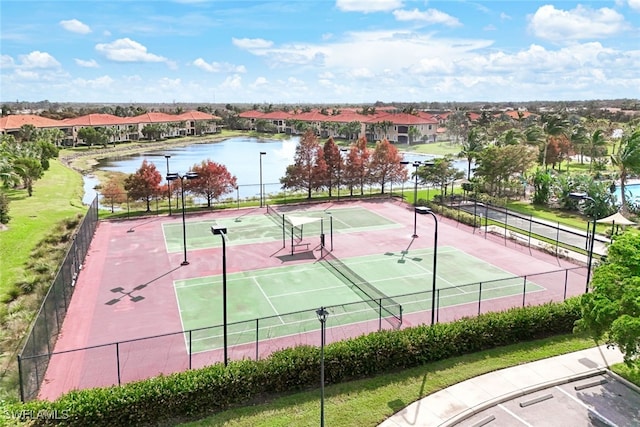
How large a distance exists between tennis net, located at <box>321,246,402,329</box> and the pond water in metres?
22.4

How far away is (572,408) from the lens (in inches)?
569

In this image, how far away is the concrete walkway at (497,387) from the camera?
1381 centimetres

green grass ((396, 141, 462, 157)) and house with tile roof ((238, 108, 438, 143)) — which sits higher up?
house with tile roof ((238, 108, 438, 143))

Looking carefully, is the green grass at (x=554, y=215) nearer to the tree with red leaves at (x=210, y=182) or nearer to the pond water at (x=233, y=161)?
the pond water at (x=233, y=161)

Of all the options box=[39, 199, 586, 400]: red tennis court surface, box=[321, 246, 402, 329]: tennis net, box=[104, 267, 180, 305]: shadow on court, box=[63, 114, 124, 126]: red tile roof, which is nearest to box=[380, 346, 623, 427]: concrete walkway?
box=[321, 246, 402, 329]: tennis net

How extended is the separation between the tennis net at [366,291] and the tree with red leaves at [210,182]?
16.0m

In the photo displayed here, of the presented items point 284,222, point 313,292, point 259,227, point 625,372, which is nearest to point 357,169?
point 284,222

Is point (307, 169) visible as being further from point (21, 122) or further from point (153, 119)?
point (153, 119)

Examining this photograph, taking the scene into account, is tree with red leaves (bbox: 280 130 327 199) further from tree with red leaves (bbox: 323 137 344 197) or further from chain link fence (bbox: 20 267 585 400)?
chain link fence (bbox: 20 267 585 400)

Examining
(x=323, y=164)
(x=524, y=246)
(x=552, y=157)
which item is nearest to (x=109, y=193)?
(x=323, y=164)

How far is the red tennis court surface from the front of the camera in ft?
56.6

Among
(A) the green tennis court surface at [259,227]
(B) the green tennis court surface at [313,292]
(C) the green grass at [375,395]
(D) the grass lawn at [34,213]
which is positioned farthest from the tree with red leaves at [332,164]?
(C) the green grass at [375,395]

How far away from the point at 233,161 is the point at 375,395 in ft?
241

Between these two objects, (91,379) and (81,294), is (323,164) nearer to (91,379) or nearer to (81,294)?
(81,294)
